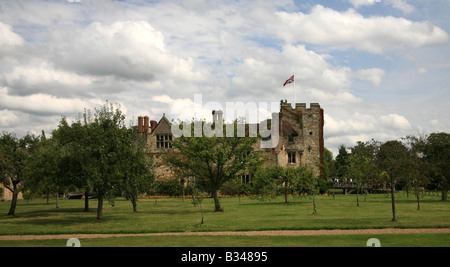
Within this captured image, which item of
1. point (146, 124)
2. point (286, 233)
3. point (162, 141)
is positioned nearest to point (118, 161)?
point (286, 233)

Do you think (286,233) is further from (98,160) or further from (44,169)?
(44,169)

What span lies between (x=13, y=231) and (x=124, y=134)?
8656 millimetres

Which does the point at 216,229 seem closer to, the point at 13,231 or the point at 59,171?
the point at 13,231

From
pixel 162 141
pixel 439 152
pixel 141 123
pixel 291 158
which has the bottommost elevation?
pixel 439 152

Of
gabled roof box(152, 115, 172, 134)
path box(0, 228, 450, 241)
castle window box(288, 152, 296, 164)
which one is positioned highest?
gabled roof box(152, 115, 172, 134)

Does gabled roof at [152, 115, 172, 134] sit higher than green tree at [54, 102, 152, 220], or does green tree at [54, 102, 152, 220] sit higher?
gabled roof at [152, 115, 172, 134]

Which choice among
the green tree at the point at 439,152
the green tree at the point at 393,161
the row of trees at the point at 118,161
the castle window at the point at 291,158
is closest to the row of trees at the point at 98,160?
the row of trees at the point at 118,161

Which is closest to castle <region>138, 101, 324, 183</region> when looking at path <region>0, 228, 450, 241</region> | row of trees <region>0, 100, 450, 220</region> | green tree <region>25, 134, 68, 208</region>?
row of trees <region>0, 100, 450, 220</region>

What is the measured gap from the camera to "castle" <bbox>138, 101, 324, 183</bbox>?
61.2 metres

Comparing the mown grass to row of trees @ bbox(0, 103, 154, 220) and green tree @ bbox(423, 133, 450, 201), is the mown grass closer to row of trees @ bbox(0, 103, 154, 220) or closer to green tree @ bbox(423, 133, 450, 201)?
row of trees @ bbox(0, 103, 154, 220)

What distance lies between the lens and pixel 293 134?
6222cm

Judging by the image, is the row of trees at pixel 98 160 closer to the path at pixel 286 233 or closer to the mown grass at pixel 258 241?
the path at pixel 286 233
